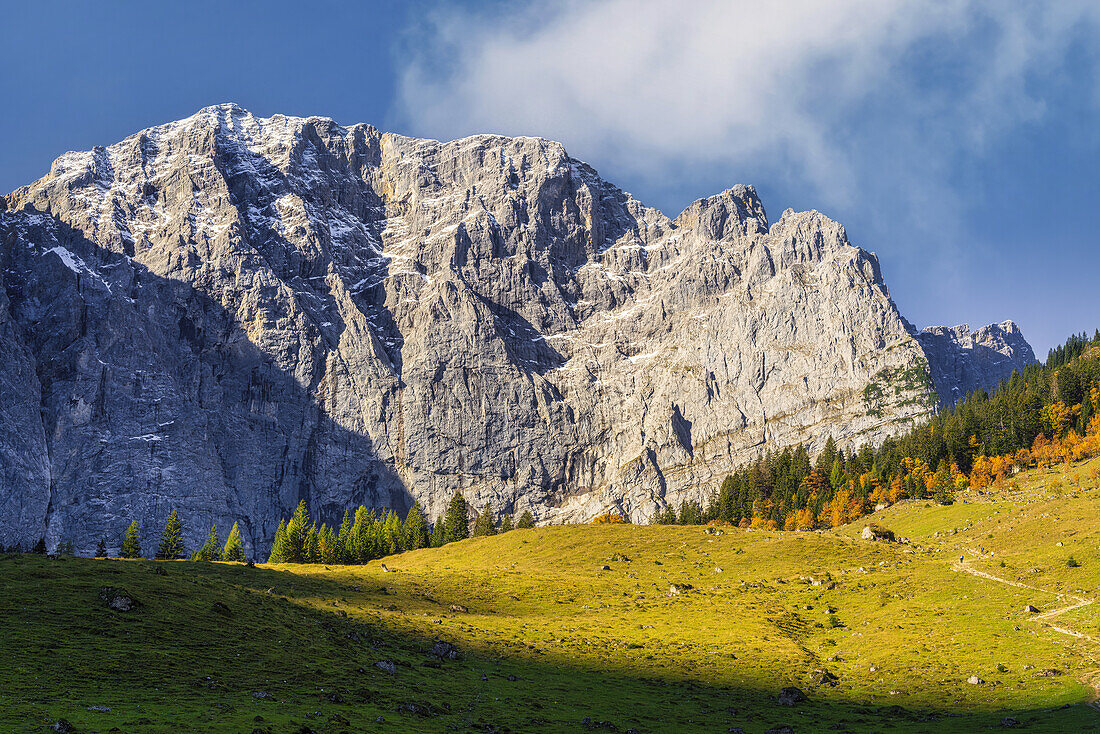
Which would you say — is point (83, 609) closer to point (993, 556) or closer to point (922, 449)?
point (993, 556)

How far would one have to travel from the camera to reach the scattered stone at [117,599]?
1877 inches

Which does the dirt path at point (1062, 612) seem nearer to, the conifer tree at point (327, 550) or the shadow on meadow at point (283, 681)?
the shadow on meadow at point (283, 681)

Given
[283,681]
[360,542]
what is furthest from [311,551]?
[283,681]

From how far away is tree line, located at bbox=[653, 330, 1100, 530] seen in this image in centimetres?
13636

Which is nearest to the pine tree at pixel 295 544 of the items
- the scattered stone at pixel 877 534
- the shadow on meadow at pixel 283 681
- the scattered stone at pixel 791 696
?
the shadow on meadow at pixel 283 681

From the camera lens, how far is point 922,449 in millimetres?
152875

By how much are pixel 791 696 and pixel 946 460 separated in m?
116

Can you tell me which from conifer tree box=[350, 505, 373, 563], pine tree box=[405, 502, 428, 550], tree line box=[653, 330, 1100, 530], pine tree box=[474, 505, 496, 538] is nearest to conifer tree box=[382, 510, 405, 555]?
pine tree box=[405, 502, 428, 550]

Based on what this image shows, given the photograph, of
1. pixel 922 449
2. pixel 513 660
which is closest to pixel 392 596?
pixel 513 660

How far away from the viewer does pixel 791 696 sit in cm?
4966

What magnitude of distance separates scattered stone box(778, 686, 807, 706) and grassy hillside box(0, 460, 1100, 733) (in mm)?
1017

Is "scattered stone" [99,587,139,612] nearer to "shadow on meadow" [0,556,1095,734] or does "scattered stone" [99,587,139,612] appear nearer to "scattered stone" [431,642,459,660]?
"shadow on meadow" [0,556,1095,734]

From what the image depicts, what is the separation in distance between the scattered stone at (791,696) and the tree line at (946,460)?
85505 mm

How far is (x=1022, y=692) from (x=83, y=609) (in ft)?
190
